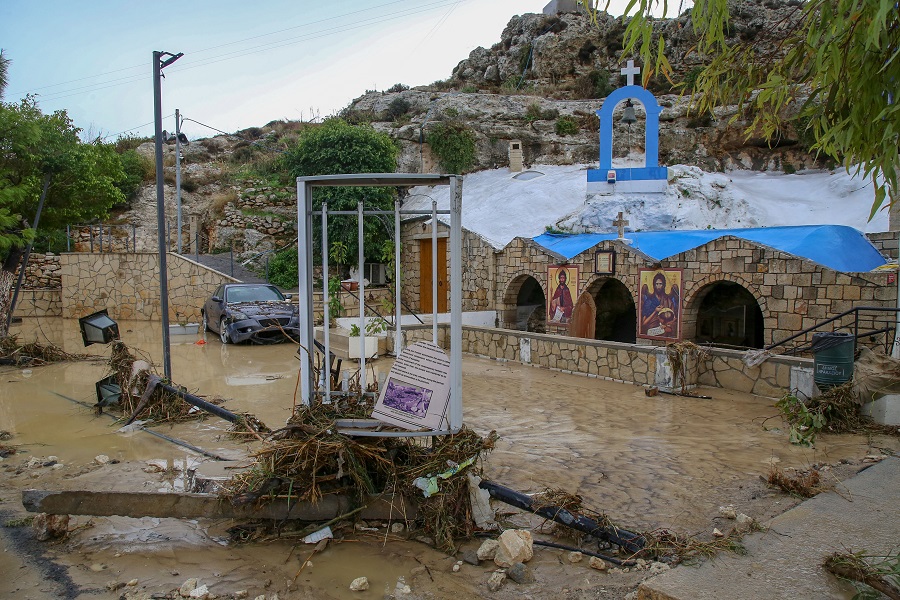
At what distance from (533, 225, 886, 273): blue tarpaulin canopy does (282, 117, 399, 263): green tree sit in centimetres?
1108

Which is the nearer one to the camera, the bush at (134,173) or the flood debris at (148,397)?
the flood debris at (148,397)

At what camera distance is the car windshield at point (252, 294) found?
1588 centimetres

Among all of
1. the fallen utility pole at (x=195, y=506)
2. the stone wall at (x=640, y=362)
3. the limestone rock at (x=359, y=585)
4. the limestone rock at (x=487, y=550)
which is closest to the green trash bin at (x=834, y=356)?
the stone wall at (x=640, y=362)

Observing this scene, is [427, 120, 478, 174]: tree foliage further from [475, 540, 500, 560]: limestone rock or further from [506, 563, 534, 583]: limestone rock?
[506, 563, 534, 583]: limestone rock

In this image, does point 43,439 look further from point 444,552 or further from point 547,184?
point 547,184

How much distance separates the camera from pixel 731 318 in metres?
16.0

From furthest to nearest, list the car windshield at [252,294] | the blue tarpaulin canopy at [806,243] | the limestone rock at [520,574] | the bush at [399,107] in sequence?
the bush at [399,107] < the car windshield at [252,294] < the blue tarpaulin canopy at [806,243] < the limestone rock at [520,574]

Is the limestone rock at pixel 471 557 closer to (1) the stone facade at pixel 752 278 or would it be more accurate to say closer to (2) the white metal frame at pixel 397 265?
(2) the white metal frame at pixel 397 265

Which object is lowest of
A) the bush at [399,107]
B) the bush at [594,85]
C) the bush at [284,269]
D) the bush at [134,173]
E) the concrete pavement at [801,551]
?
the concrete pavement at [801,551]

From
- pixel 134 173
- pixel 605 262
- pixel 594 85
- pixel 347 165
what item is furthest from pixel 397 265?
pixel 594 85

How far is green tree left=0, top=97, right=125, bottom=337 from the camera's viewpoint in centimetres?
1179

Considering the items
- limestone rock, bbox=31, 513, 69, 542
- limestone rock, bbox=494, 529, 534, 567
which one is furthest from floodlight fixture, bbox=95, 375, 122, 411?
limestone rock, bbox=494, 529, 534, 567

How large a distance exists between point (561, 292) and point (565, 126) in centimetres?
1344

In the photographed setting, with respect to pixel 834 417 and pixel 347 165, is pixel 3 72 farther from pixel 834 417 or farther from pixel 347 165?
pixel 834 417
